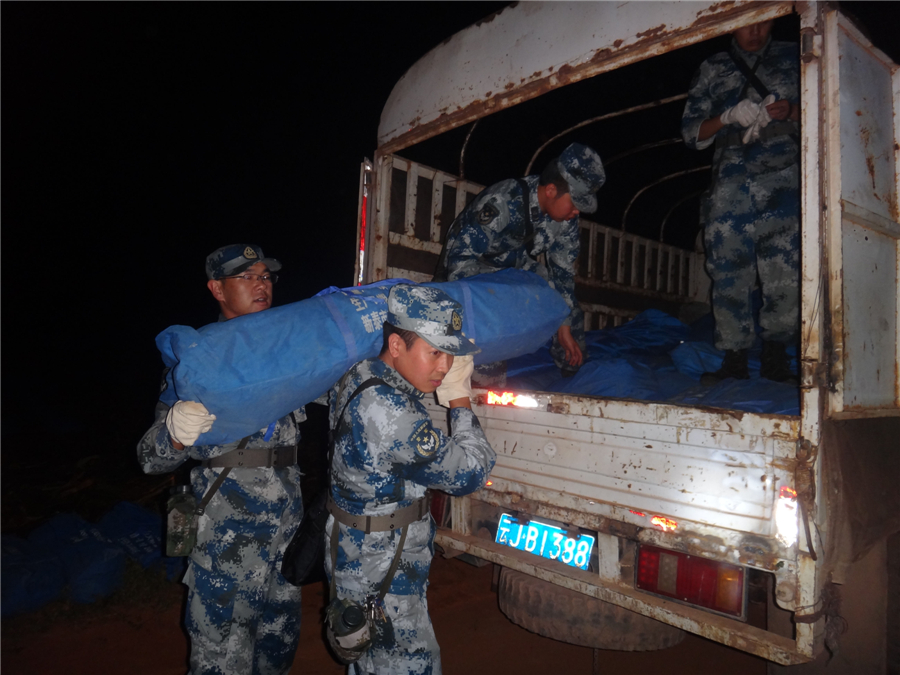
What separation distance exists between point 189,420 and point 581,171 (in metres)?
1.99

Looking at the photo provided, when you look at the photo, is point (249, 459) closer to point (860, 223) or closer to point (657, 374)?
point (657, 374)

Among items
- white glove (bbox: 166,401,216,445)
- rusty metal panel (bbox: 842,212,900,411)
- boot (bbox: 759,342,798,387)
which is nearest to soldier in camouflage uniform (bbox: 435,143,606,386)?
boot (bbox: 759,342,798,387)

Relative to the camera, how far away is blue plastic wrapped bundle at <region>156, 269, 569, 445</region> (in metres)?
1.54

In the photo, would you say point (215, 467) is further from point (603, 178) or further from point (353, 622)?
point (603, 178)

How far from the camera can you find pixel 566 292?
273cm

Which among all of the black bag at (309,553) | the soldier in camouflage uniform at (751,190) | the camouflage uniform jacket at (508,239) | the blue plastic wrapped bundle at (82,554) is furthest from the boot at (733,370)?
the blue plastic wrapped bundle at (82,554)

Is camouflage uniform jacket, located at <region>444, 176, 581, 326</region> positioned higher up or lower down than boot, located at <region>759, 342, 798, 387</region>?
higher up

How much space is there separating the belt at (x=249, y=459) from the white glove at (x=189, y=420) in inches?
18.9

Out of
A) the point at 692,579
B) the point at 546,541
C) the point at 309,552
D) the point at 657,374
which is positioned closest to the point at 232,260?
the point at 309,552

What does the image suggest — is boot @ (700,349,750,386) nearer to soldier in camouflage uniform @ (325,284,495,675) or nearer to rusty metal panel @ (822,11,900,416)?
rusty metal panel @ (822,11,900,416)

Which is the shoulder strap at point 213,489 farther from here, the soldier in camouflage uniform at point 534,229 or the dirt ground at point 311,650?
the dirt ground at point 311,650

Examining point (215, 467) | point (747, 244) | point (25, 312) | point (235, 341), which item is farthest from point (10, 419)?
point (25, 312)

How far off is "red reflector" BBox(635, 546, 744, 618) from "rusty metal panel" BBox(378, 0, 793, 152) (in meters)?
1.72

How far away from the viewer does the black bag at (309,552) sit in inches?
76.5
